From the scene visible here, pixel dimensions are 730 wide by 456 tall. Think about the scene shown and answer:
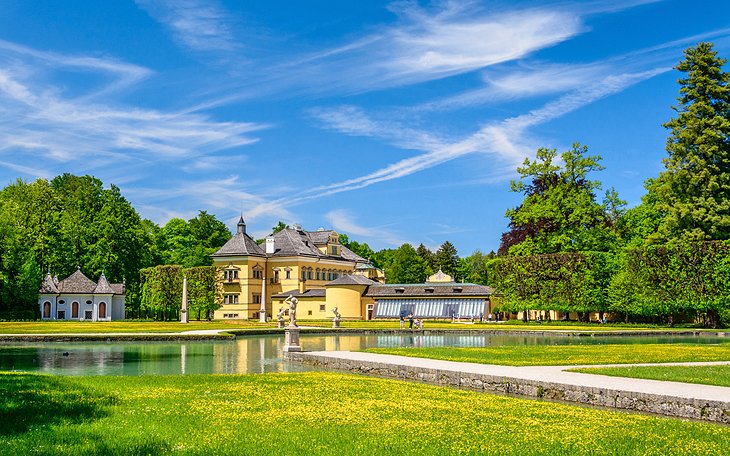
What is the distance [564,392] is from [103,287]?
60.5 metres

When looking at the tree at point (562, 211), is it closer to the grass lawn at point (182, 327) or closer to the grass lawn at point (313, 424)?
the grass lawn at point (182, 327)

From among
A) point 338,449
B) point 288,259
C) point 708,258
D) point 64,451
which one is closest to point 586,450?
point 338,449

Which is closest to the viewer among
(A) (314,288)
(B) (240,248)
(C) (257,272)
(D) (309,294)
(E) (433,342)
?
(E) (433,342)

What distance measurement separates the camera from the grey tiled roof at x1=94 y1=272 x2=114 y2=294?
217 ft

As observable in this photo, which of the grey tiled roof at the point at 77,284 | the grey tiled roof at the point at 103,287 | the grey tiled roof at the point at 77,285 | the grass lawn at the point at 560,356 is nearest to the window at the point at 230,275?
the grey tiled roof at the point at 77,285

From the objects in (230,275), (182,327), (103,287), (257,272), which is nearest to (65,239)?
(103,287)

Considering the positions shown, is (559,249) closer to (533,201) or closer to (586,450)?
(533,201)

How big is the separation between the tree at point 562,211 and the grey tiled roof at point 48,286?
42.3m

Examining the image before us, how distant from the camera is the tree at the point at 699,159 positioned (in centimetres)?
4547

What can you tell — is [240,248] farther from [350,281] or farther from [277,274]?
[350,281]

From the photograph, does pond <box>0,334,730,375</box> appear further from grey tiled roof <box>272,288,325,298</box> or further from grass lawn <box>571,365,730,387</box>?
grey tiled roof <box>272,288,325,298</box>

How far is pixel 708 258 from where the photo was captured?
4466cm

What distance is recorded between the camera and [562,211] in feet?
177

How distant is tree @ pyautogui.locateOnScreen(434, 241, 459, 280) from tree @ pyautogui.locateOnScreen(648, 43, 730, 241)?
2519 inches
